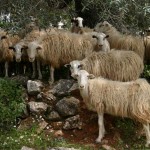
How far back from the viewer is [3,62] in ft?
43.0

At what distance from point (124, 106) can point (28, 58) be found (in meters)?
3.48

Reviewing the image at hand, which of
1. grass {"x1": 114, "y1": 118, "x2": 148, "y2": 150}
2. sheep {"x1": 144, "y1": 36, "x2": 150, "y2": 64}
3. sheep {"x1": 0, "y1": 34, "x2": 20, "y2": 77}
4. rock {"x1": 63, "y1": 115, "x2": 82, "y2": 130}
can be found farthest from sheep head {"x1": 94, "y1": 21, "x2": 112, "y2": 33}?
rock {"x1": 63, "y1": 115, "x2": 82, "y2": 130}

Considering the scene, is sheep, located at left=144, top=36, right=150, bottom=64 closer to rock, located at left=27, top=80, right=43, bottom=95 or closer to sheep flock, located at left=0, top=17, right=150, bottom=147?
sheep flock, located at left=0, top=17, right=150, bottom=147

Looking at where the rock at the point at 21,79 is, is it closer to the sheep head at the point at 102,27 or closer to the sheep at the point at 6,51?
the sheep at the point at 6,51

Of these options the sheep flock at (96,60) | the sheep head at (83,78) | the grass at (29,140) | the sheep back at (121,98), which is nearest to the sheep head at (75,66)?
the sheep flock at (96,60)

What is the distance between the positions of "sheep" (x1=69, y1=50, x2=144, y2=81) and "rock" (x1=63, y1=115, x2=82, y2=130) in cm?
125

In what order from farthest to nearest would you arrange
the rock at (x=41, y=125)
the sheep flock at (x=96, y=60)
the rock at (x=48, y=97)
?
the rock at (x=48, y=97) → the rock at (x=41, y=125) → the sheep flock at (x=96, y=60)

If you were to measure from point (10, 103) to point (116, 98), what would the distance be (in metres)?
2.42

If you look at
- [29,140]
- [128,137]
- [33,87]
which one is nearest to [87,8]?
[33,87]

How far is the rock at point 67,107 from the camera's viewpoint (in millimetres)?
10828

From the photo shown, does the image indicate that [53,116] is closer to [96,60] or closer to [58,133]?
[58,133]

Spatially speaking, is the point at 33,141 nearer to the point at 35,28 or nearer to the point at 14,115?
the point at 14,115

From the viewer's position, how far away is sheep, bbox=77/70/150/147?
1002 cm

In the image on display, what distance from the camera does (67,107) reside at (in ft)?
35.7
